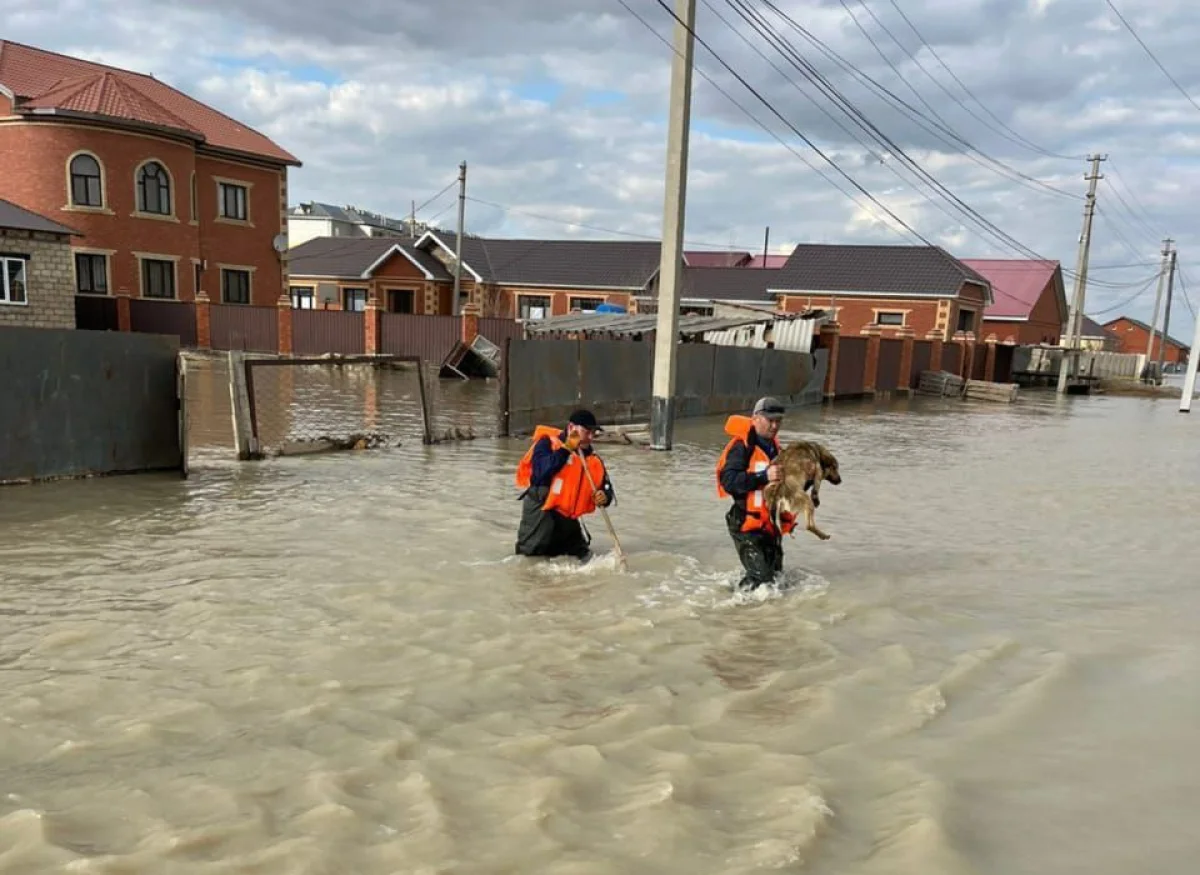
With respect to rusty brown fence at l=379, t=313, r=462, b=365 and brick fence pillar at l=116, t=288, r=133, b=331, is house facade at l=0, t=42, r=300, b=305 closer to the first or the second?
brick fence pillar at l=116, t=288, r=133, b=331

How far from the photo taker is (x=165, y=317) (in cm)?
2859

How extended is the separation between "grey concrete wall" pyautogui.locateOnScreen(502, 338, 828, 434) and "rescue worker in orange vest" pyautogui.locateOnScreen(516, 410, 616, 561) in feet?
23.4

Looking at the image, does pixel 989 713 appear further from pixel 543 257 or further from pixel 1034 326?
pixel 1034 326

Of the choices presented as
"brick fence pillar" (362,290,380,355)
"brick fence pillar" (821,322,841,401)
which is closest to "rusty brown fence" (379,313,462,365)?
"brick fence pillar" (362,290,380,355)

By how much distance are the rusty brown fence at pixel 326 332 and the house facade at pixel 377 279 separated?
1400 centimetres

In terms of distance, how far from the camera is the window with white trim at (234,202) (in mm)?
32469

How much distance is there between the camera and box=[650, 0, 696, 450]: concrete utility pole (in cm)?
1246

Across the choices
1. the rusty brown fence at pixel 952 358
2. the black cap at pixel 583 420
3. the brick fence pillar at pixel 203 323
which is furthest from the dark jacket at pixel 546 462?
the rusty brown fence at pixel 952 358

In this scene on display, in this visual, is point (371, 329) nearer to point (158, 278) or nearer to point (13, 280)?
point (158, 278)

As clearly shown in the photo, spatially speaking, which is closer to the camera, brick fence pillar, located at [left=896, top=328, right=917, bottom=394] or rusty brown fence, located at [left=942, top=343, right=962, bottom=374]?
brick fence pillar, located at [left=896, top=328, right=917, bottom=394]

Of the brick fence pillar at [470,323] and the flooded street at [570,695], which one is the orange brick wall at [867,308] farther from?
the flooded street at [570,695]

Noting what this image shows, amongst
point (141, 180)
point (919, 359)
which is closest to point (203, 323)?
point (141, 180)

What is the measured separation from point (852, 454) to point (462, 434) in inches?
255

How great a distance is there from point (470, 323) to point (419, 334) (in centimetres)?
201
